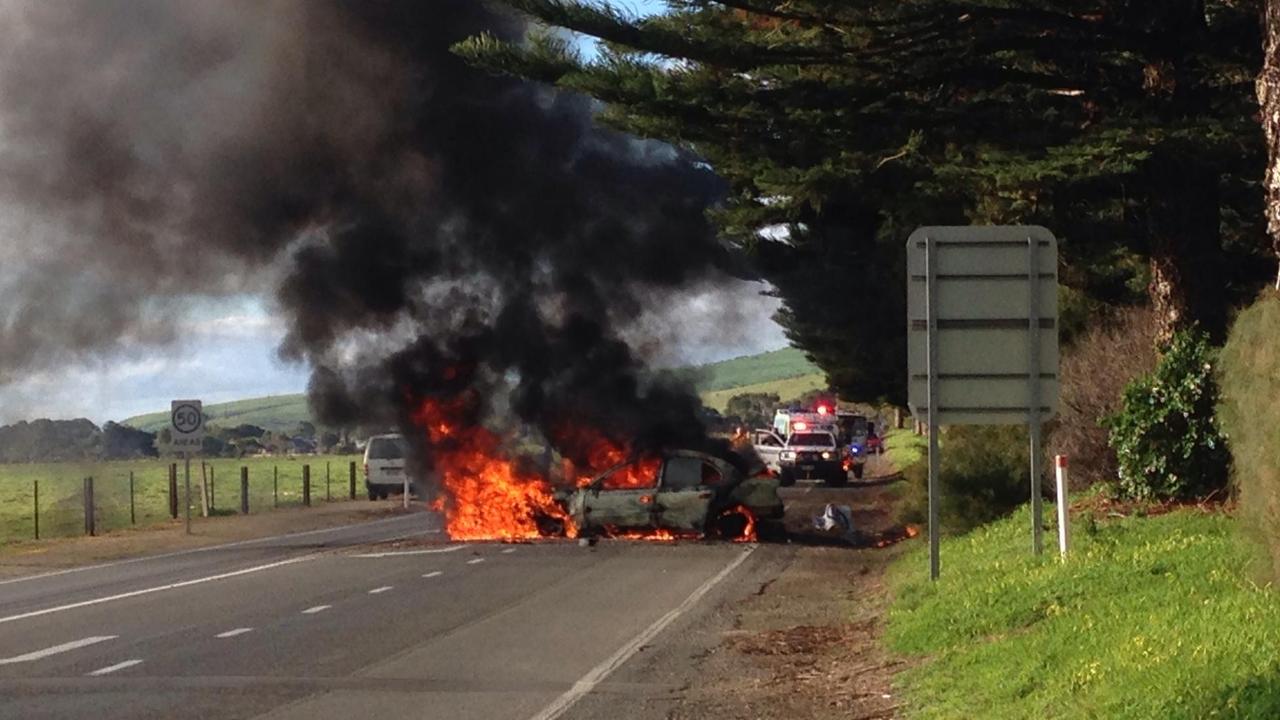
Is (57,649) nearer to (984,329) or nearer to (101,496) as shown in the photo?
(984,329)

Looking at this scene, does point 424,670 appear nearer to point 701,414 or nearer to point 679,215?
point 701,414

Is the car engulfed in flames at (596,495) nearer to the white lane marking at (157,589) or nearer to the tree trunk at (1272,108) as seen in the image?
the white lane marking at (157,589)

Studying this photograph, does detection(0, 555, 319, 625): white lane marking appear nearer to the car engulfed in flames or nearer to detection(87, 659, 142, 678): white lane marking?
the car engulfed in flames

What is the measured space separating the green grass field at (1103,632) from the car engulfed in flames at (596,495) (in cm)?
886

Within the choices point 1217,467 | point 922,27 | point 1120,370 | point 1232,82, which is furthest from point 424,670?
point 1120,370

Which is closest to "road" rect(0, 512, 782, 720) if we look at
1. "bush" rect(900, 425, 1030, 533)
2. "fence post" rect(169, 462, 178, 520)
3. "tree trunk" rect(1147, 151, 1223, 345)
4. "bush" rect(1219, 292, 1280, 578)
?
"bush" rect(900, 425, 1030, 533)

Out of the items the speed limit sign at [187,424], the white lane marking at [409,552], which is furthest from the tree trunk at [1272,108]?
the speed limit sign at [187,424]

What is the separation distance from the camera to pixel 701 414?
3003cm

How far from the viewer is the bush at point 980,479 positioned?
21281 millimetres

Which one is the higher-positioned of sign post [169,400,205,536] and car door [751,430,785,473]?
sign post [169,400,205,536]

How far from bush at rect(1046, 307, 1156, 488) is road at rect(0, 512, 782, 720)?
4378mm

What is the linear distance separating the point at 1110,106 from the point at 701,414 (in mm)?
13400

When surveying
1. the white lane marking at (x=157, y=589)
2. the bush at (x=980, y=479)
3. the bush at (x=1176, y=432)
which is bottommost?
the white lane marking at (x=157, y=589)

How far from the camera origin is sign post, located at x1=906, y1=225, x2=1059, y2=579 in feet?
46.3
